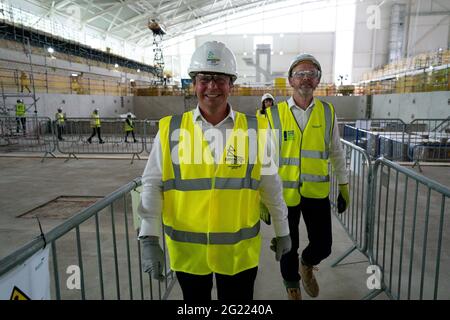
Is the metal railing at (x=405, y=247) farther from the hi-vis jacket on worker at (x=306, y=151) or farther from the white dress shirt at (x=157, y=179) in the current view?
the white dress shirt at (x=157, y=179)

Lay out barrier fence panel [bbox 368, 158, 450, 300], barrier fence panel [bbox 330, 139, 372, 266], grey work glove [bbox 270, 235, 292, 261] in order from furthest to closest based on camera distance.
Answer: barrier fence panel [bbox 330, 139, 372, 266] → barrier fence panel [bbox 368, 158, 450, 300] → grey work glove [bbox 270, 235, 292, 261]

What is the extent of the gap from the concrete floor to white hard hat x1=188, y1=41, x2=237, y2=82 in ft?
7.85

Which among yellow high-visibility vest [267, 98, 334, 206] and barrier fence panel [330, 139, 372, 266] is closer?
yellow high-visibility vest [267, 98, 334, 206]

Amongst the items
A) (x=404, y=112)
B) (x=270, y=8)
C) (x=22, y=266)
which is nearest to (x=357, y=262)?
(x=22, y=266)

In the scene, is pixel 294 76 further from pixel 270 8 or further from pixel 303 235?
pixel 270 8

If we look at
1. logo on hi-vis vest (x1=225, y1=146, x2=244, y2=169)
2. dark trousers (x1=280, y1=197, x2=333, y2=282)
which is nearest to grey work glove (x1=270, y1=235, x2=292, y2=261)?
logo on hi-vis vest (x1=225, y1=146, x2=244, y2=169)

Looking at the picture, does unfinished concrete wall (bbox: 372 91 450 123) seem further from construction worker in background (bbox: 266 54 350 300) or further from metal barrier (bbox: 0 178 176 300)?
metal barrier (bbox: 0 178 176 300)

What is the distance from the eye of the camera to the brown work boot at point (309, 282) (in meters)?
3.36

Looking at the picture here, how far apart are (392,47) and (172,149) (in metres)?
38.2

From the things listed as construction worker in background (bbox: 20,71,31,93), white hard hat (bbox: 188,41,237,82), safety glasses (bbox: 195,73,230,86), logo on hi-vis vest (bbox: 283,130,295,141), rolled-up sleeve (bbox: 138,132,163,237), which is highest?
construction worker in background (bbox: 20,71,31,93)

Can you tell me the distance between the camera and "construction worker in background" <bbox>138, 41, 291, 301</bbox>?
6.49 feet

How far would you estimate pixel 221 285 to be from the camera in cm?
214
